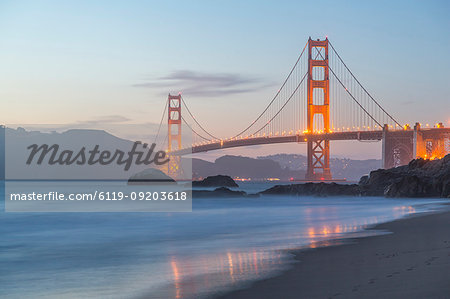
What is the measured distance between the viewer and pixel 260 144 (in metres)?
52.6

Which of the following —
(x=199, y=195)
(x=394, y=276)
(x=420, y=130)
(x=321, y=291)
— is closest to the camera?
(x=321, y=291)

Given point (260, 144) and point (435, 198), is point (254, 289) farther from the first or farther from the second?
point (260, 144)

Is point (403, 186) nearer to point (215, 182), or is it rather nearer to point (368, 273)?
point (368, 273)

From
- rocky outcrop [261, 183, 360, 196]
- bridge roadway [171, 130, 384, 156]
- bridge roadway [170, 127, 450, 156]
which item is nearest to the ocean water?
rocky outcrop [261, 183, 360, 196]

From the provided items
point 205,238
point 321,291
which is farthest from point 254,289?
point 205,238

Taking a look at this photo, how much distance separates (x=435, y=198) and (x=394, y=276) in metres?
19.4

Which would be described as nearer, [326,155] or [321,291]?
[321,291]

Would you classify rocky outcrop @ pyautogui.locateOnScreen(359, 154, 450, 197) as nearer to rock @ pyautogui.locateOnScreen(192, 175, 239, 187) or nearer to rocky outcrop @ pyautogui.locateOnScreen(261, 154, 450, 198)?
rocky outcrop @ pyautogui.locateOnScreen(261, 154, 450, 198)

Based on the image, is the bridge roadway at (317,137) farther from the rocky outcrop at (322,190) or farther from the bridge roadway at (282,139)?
the rocky outcrop at (322,190)

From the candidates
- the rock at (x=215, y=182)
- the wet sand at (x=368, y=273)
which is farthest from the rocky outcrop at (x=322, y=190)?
the wet sand at (x=368, y=273)

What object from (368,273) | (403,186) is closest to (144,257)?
(368,273)

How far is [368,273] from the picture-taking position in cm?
545

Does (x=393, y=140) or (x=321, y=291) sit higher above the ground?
(x=393, y=140)

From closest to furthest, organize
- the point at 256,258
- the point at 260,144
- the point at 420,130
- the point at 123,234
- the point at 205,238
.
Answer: the point at 256,258, the point at 205,238, the point at 123,234, the point at 420,130, the point at 260,144
